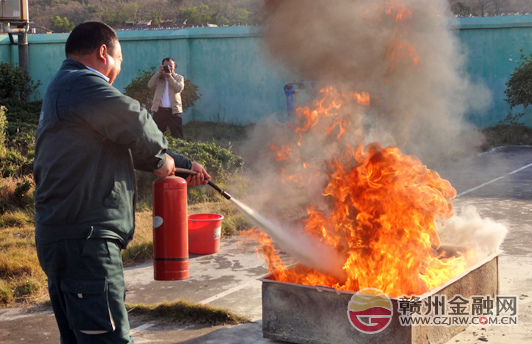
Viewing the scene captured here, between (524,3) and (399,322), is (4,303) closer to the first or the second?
(399,322)

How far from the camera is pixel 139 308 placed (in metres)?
4.69

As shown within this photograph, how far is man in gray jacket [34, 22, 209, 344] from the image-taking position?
100 inches

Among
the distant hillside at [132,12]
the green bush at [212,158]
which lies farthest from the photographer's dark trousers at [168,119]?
the distant hillside at [132,12]

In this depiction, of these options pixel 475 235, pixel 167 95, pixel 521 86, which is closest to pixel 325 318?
pixel 475 235

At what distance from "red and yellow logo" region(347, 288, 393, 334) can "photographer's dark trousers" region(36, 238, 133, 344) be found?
1548mm

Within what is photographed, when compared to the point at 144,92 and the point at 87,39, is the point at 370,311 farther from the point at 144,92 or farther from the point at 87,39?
the point at 144,92

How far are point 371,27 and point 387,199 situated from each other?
244cm

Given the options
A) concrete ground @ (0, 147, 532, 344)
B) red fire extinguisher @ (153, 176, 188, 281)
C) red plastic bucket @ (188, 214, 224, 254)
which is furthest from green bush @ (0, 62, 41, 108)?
red fire extinguisher @ (153, 176, 188, 281)

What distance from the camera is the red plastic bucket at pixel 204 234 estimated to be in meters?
6.24

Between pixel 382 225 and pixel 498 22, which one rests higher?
pixel 498 22

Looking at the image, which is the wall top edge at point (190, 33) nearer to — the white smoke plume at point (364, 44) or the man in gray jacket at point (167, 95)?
the man in gray jacket at point (167, 95)

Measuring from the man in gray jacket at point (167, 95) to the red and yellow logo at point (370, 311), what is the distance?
26.2 feet

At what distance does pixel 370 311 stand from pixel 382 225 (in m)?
0.80

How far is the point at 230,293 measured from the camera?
5125 millimetres
